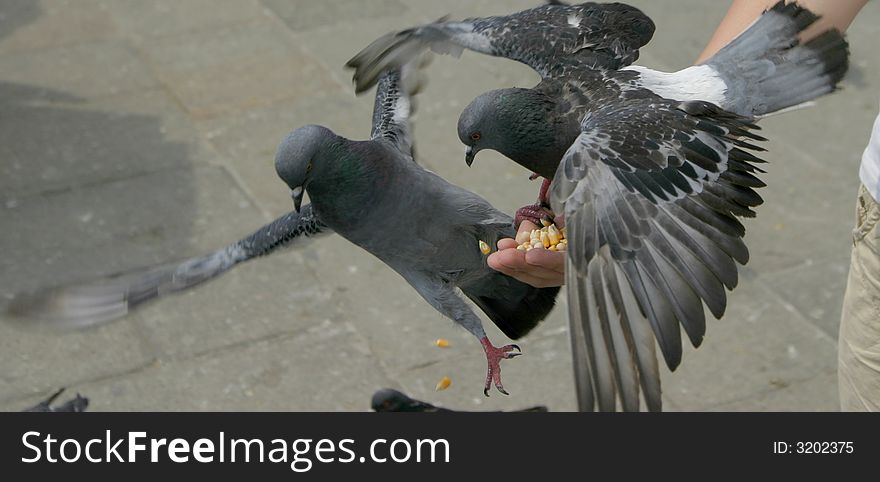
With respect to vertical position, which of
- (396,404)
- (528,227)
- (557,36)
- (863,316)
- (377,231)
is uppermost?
(557,36)

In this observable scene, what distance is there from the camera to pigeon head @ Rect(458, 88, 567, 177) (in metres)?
3.35

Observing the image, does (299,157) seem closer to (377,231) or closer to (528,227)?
(377,231)

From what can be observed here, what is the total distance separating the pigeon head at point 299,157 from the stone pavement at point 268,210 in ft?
6.55

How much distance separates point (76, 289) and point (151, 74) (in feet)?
15.6

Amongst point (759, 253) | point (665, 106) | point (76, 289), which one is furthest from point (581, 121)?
point (759, 253)

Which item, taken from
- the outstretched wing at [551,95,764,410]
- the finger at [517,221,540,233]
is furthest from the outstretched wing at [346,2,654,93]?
the finger at [517,221,540,233]

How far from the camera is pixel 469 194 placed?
386cm

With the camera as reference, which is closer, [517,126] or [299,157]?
[517,126]

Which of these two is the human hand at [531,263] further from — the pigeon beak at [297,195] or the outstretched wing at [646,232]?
the pigeon beak at [297,195]

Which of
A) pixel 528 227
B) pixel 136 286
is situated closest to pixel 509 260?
pixel 528 227

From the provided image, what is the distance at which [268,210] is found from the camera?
6.72 metres

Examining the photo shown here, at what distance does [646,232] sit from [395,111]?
1321mm

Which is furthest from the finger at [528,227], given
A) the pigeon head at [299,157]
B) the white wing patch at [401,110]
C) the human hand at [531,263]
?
the white wing patch at [401,110]

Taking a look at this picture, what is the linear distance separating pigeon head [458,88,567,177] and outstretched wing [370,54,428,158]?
55 cm
